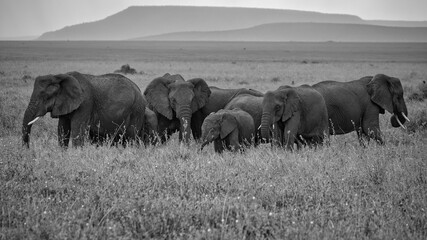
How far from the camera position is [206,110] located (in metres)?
14.4

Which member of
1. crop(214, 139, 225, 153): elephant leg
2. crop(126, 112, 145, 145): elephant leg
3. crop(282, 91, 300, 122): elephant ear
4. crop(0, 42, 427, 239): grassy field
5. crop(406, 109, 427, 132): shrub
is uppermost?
crop(282, 91, 300, 122): elephant ear

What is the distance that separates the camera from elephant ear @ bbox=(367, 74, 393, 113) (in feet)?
43.9

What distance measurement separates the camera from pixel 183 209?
236 inches

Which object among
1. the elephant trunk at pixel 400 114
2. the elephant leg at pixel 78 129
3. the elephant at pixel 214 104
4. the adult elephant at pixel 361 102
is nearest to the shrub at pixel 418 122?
the elephant trunk at pixel 400 114

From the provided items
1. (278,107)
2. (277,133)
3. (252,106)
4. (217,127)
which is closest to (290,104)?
(278,107)

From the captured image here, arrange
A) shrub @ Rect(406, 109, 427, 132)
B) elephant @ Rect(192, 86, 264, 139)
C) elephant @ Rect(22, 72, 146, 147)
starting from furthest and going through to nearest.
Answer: shrub @ Rect(406, 109, 427, 132), elephant @ Rect(192, 86, 264, 139), elephant @ Rect(22, 72, 146, 147)

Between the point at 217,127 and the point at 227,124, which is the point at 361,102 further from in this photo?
the point at 217,127

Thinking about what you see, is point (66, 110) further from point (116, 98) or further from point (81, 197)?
point (81, 197)

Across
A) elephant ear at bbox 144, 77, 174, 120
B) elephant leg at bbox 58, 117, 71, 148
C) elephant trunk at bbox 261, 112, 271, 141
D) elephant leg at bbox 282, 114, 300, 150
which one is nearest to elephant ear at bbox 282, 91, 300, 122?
elephant leg at bbox 282, 114, 300, 150

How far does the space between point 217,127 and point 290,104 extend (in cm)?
149

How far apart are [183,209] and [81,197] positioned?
1.12 meters

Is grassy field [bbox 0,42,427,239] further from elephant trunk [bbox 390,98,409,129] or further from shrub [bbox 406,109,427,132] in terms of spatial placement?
shrub [bbox 406,109,427,132]

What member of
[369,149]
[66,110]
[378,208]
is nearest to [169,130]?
[66,110]

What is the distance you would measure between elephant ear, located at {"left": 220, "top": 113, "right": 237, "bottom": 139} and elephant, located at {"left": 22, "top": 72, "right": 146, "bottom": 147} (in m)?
1.62
